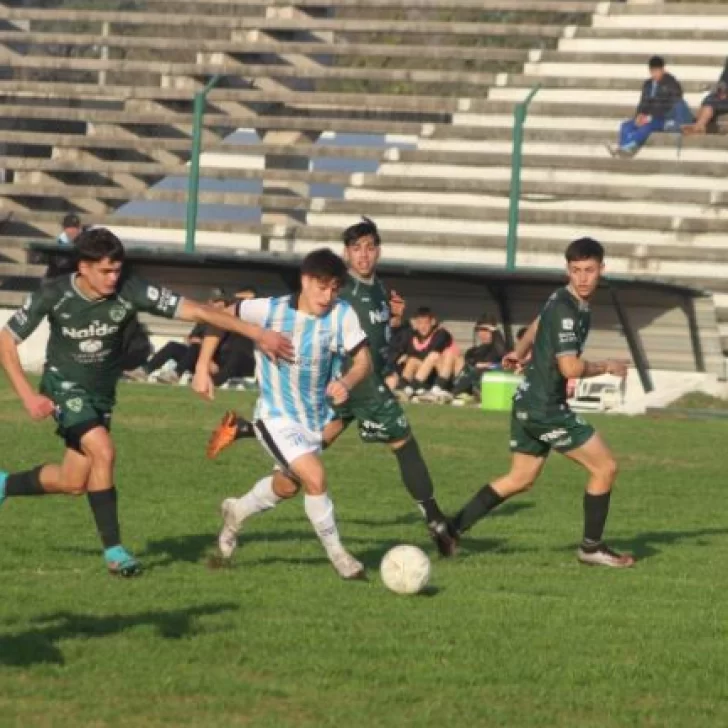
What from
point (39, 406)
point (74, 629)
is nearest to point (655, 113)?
point (39, 406)

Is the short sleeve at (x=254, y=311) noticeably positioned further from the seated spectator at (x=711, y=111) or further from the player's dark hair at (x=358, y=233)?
the seated spectator at (x=711, y=111)

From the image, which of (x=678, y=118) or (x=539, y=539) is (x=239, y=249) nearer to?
(x=678, y=118)

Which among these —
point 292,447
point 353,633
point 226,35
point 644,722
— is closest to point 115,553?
point 292,447

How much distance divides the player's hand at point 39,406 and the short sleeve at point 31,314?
1.54 feet

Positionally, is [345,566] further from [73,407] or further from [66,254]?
[66,254]

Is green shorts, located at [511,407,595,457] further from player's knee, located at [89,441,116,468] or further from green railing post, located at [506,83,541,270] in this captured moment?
green railing post, located at [506,83,541,270]

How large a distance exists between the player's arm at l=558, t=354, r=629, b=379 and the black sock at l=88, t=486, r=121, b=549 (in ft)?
8.28

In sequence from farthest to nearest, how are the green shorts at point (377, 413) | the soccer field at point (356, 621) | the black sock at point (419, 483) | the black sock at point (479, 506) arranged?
the green shorts at point (377, 413) → the black sock at point (419, 483) → the black sock at point (479, 506) → the soccer field at point (356, 621)

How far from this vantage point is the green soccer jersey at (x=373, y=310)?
494 inches

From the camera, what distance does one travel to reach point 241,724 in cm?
652

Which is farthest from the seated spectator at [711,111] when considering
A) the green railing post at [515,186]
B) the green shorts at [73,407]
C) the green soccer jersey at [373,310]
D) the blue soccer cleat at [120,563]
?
the blue soccer cleat at [120,563]

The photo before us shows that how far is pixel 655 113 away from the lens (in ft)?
96.5

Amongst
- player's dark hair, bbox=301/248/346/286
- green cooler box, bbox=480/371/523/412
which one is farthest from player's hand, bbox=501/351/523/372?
green cooler box, bbox=480/371/523/412

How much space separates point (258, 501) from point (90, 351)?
118cm
